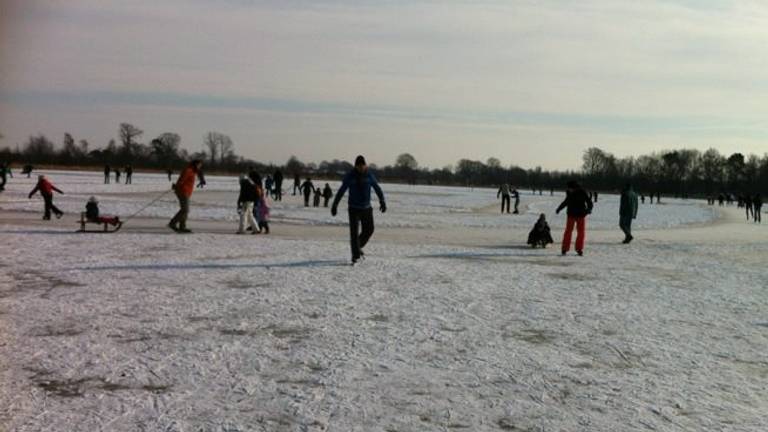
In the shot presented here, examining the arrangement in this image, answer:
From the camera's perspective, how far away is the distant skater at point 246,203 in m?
16.7

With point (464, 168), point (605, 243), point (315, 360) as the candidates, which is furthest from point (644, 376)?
point (464, 168)

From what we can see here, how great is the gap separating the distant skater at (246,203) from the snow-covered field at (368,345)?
435 centimetres

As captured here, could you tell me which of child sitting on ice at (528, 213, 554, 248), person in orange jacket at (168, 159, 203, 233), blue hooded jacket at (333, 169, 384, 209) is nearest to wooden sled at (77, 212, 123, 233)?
person in orange jacket at (168, 159, 203, 233)

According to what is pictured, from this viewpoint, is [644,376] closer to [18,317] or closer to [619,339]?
[619,339]

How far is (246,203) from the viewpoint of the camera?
56.0ft

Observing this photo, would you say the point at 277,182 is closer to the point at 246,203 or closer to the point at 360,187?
the point at 246,203

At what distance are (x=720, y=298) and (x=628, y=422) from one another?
599 cm

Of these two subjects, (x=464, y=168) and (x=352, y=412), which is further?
(x=464, y=168)

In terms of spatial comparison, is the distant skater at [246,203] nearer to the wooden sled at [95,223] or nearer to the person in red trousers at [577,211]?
the wooden sled at [95,223]

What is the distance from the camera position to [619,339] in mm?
6871

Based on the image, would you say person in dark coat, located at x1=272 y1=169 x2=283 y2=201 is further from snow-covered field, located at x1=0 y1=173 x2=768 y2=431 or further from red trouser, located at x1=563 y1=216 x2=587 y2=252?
snow-covered field, located at x1=0 y1=173 x2=768 y2=431

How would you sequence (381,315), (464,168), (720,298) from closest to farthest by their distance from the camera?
(381,315) → (720,298) → (464,168)

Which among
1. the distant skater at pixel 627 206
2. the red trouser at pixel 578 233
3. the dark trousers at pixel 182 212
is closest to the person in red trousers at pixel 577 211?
the red trouser at pixel 578 233

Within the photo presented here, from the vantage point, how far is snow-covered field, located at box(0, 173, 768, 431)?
4578 mm
